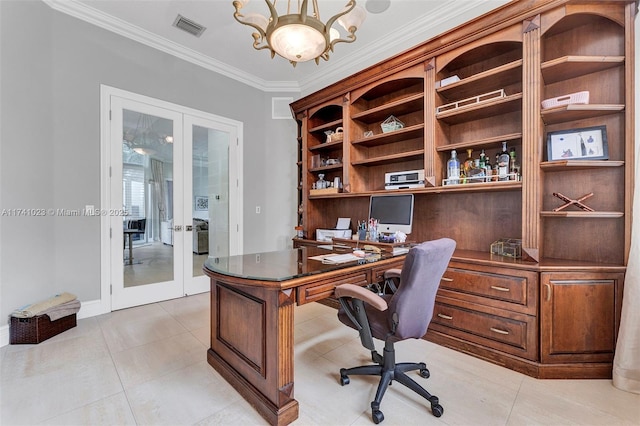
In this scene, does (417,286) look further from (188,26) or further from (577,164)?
(188,26)

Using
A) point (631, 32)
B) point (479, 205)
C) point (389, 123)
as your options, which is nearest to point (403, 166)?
point (389, 123)

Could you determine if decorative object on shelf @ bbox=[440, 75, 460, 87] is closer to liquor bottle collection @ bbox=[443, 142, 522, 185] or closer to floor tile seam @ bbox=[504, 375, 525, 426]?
liquor bottle collection @ bbox=[443, 142, 522, 185]

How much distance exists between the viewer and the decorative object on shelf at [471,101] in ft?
7.42

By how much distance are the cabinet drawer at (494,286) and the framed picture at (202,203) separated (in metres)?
3.09

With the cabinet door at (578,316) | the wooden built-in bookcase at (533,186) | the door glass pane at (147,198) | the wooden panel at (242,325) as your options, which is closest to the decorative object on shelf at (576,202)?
the wooden built-in bookcase at (533,186)

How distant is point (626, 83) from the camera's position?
1.88 metres

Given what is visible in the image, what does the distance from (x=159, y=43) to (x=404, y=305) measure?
12.9 feet

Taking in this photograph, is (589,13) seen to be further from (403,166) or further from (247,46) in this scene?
(247,46)

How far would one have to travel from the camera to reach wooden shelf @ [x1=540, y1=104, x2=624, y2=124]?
1.89 m

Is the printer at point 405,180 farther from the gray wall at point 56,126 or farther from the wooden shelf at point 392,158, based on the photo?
the gray wall at point 56,126

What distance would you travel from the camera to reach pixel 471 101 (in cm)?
246

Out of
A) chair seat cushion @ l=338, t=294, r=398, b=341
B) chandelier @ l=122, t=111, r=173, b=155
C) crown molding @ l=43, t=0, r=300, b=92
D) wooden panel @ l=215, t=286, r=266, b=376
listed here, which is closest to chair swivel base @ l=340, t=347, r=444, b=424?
chair seat cushion @ l=338, t=294, r=398, b=341

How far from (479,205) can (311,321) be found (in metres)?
1.99

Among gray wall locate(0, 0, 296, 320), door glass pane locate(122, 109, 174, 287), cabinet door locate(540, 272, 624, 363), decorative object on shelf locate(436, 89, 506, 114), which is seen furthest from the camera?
door glass pane locate(122, 109, 174, 287)
